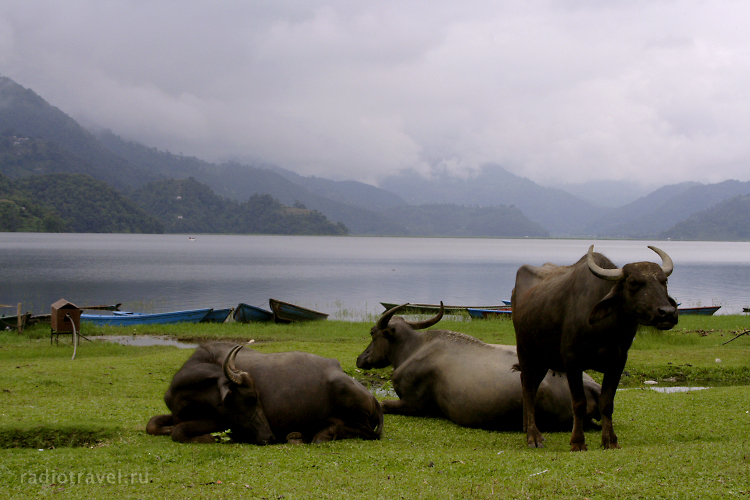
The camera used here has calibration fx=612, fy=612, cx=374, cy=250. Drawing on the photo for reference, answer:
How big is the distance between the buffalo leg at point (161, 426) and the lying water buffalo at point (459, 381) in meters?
3.39

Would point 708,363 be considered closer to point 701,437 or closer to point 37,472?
point 701,437

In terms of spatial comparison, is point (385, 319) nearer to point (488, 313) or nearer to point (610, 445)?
point (610, 445)

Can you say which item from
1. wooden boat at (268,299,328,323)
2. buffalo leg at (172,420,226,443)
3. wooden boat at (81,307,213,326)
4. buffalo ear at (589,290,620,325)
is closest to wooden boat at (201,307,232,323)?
wooden boat at (81,307,213,326)

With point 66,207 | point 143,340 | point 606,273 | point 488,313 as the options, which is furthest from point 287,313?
point 66,207

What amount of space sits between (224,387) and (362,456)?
1.73 metres

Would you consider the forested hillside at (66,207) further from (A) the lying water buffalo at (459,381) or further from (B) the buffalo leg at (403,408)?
(B) the buffalo leg at (403,408)

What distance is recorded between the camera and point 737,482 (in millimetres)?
5078

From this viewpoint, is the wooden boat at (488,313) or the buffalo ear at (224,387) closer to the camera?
the buffalo ear at (224,387)

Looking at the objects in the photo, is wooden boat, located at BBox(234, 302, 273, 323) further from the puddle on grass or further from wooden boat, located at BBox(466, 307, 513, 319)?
wooden boat, located at BBox(466, 307, 513, 319)

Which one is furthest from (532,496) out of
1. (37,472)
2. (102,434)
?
(102,434)

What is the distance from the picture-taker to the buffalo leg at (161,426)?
7.27m

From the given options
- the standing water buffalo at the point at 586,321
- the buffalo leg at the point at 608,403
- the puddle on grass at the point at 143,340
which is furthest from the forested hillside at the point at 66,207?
the buffalo leg at the point at 608,403

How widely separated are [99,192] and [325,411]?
188m

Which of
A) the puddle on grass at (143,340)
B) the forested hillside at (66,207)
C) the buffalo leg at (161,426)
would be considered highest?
the forested hillside at (66,207)
